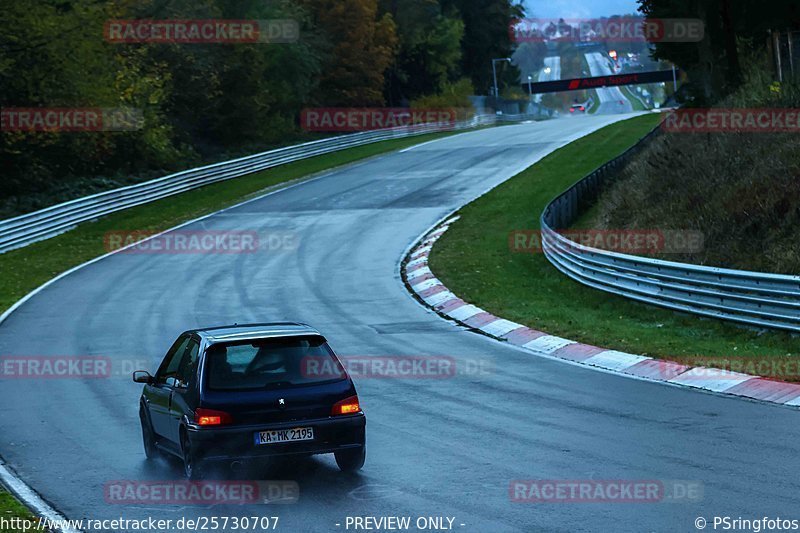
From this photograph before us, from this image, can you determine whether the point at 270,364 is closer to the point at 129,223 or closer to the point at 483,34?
the point at 129,223

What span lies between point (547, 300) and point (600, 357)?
20.4 feet

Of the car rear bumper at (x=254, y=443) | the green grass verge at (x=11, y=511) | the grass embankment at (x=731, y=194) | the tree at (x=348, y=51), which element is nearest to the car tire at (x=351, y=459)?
the car rear bumper at (x=254, y=443)

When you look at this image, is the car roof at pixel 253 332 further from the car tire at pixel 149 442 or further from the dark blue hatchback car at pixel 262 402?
the car tire at pixel 149 442

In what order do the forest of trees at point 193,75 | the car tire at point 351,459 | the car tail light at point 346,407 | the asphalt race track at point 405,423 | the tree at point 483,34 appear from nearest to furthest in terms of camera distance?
the asphalt race track at point 405,423, the car tail light at point 346,407, the car tire at point 351,459, the forest of trees at point 193,75, the tree at point 483,34

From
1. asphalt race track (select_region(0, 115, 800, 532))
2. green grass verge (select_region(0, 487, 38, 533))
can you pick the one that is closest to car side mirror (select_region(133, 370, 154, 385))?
asphalt race track (select_region(0, 115, 800, 532))

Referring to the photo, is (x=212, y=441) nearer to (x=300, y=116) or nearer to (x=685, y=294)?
(x=685, y=294)

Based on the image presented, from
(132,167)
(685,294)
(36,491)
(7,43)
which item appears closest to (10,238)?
(7,43)

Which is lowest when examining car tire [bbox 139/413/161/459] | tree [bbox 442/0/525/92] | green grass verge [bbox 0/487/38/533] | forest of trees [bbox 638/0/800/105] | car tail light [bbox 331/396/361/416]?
car tire [bbox 139/413/161/459]

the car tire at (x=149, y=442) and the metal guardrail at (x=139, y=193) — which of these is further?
the metal guardrail at (x=139, y=193)

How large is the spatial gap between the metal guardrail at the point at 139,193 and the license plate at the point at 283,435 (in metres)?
25.1

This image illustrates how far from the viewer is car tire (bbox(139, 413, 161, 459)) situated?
1109 cm

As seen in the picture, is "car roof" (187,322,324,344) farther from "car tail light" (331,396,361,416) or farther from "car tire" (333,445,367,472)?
"car tire" (333,445,367,472)

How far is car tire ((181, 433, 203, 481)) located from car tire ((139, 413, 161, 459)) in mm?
1178

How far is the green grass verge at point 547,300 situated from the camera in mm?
16031
